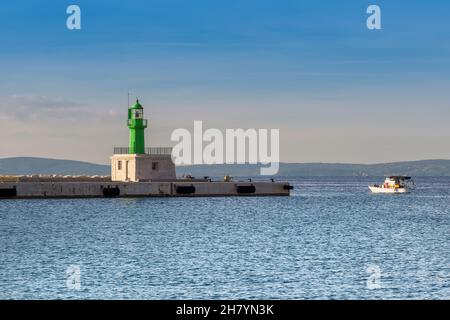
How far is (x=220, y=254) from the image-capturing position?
Answer: 45.5m

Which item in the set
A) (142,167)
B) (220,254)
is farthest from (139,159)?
(220,254)

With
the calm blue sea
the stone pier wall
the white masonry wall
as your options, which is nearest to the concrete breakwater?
the stone pier wall

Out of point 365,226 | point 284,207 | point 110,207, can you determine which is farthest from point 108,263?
point 284,207

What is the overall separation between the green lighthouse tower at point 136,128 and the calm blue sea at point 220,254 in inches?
554

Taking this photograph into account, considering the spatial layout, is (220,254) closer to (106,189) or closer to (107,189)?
(107,189)

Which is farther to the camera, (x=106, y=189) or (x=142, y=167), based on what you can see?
(x=106, y=189)

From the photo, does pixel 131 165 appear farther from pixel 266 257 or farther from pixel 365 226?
pixel 266 257

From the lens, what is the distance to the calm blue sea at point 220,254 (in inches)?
1280

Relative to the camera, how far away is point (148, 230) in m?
62.1

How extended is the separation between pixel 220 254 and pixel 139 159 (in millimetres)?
52398

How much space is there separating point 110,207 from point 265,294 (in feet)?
190

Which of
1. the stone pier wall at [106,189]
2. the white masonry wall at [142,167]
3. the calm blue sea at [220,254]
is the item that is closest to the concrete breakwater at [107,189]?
the stone pier wall at [106,189]

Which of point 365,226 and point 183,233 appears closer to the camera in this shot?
point 183,233
